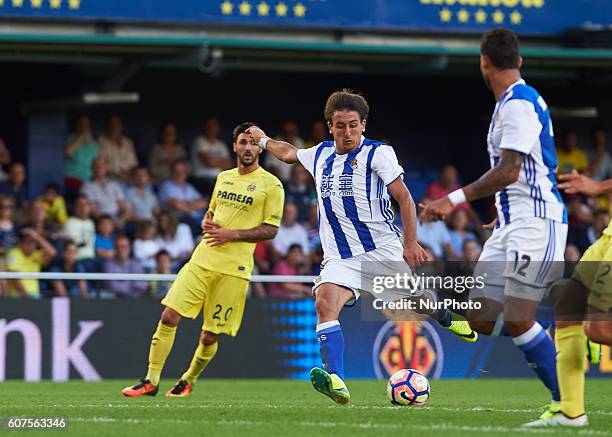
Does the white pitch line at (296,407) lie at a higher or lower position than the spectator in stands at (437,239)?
lower

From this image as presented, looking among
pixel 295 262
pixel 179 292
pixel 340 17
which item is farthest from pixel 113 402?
pixel 340 17

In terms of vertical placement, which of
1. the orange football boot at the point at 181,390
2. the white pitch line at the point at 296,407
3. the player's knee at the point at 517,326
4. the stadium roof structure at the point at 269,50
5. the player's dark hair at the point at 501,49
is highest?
the stadium roof structure at the point at 269,50

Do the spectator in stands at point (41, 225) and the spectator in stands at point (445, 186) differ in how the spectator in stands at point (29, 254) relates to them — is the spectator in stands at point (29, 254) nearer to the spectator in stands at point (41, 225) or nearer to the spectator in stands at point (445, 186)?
the spectator in stands at point (41, 225)

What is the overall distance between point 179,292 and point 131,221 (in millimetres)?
6711

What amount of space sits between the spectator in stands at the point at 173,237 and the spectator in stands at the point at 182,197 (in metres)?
0.57

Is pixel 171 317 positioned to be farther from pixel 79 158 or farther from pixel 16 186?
pixel 79 158

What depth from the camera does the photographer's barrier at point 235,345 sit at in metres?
14.4

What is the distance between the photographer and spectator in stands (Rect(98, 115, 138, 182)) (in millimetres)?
18266

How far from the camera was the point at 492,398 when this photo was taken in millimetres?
11016

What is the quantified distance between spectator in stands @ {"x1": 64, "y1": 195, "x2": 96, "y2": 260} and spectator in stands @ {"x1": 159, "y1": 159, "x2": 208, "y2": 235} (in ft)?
4.70

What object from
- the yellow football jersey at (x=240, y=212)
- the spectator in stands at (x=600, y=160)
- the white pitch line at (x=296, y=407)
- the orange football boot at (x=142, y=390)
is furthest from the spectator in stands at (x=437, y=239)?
the white pitch line at (x=296, y=407)

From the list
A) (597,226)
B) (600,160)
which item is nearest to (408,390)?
(597,226)

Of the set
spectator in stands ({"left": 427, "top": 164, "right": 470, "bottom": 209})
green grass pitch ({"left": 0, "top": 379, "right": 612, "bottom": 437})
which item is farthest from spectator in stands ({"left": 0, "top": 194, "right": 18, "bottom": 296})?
spectator in stands ({"left": 427, "top": 164, "right": 470, "bottom": 209})

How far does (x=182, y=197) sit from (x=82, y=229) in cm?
205
